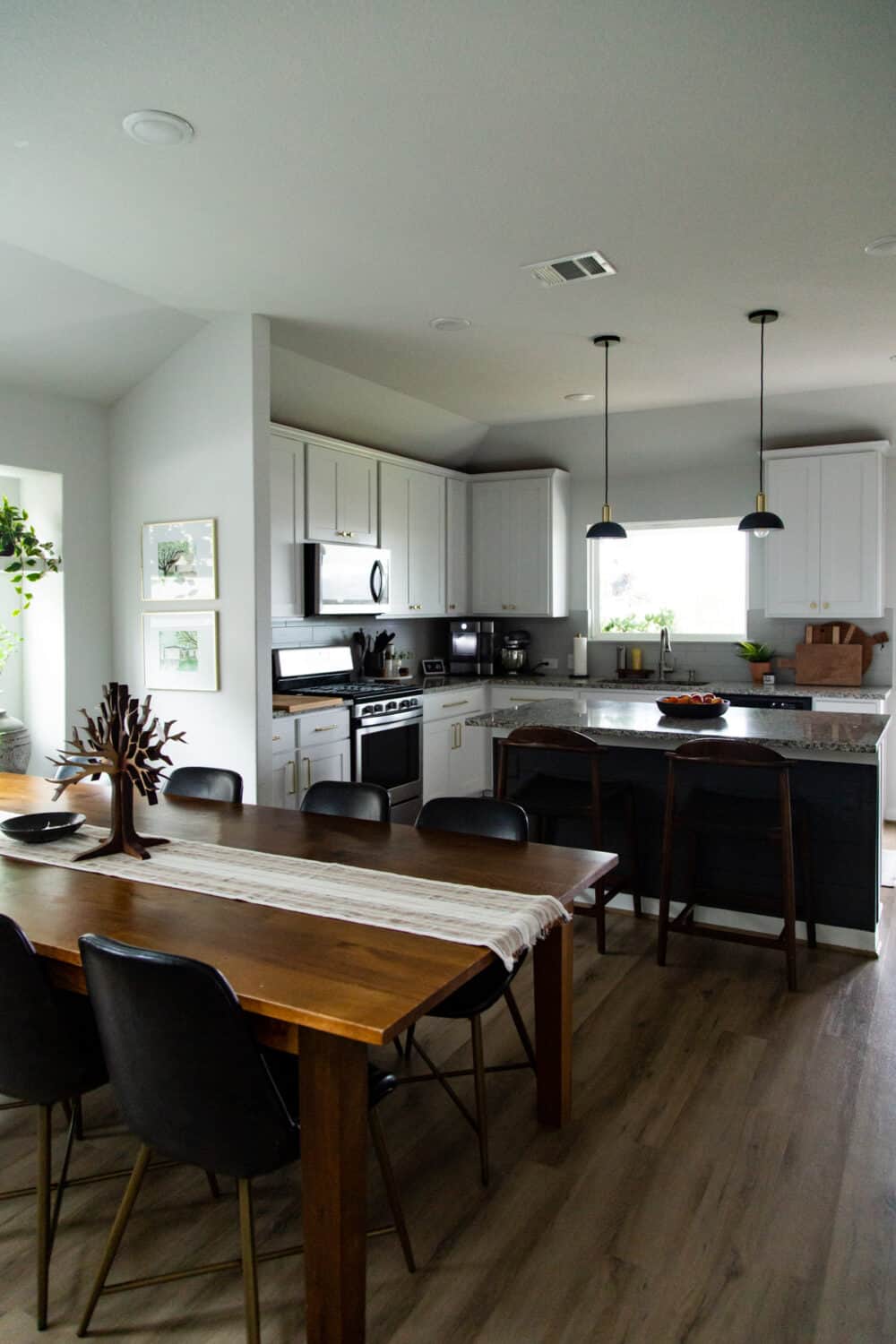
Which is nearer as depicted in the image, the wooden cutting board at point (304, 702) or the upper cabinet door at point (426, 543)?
the wooden cutting board at point (304, 702)

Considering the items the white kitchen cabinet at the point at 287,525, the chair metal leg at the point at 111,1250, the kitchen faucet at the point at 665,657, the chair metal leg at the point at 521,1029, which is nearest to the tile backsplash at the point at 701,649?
the kitchen faucet at the point at 665,657

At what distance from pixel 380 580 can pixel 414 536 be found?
634mm

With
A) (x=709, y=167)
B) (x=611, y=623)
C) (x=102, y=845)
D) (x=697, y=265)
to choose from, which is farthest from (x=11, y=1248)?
(x=611, y=623)

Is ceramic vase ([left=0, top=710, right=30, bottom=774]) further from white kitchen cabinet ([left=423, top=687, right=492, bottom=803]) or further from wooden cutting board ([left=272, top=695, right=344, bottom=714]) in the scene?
white kitchen cabinet ([left=423, top=687, right=492, bottom=803])

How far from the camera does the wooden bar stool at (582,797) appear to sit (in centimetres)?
379

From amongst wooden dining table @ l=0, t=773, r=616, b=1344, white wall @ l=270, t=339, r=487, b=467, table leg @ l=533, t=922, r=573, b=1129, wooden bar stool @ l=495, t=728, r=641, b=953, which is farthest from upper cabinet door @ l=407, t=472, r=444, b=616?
table leg @ l=533, t=922, r=573, b=1129

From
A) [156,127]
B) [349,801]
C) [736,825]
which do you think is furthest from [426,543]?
[156,127]

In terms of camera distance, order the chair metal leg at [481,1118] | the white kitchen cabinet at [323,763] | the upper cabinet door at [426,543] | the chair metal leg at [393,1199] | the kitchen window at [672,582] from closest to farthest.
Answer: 1. the chair metal leg at [393,1199]
2. the chair metal leg at [481,1118]
3. the white kitchen cabinet at [323,763]
4. the upper cabinet door at [426,543]
5. the kitchen window at [672,582]

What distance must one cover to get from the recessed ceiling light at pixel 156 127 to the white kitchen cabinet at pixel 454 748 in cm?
374

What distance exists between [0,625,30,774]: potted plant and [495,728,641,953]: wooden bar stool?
2.27 m

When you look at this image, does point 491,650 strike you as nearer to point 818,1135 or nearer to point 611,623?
point 611,623

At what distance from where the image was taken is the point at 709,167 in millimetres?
2656

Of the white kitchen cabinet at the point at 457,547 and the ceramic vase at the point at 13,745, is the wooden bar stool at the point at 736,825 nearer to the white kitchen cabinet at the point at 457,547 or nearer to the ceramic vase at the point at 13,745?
the ceramic vase at the point at 13,745

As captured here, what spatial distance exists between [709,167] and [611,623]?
4479 mm
